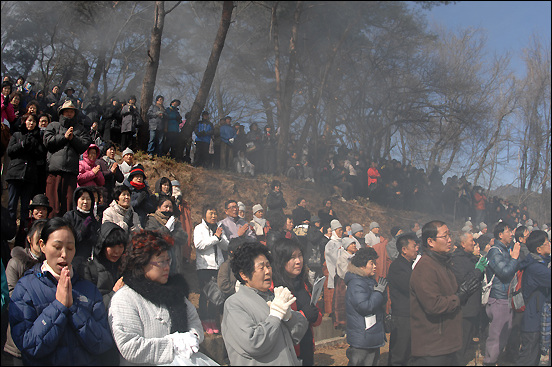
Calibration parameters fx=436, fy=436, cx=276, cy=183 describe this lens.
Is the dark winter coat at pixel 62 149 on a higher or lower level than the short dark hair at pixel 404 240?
higher

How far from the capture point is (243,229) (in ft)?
14.5

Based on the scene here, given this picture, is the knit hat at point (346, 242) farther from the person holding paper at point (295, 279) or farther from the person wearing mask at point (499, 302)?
the person holding paper at point (295, 279)

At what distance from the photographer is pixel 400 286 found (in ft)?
11.6

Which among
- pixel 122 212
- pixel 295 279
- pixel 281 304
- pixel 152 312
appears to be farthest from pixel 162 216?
pixel 281 304

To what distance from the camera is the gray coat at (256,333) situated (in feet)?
7.68

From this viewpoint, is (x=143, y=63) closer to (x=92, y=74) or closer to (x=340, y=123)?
(x=92, y=74)

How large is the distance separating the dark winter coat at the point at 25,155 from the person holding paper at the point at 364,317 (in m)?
3.39

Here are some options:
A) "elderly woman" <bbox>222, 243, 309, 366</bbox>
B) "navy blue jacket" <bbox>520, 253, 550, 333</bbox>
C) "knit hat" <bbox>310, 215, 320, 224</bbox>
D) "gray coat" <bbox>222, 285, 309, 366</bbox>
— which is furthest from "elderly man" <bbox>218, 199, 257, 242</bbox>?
"navy blue jacket" <bbox>520, 253, 550, 333</bbox>

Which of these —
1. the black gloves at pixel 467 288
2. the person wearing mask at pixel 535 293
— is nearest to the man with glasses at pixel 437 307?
the black gloves at pixel 467 288

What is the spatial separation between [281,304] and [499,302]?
2.68m

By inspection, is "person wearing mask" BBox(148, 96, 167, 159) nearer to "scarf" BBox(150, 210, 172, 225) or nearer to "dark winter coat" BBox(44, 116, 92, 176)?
"dark winter coat" BBox(44, 116, 92, 176)

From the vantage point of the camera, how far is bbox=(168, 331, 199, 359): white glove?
7.46ft

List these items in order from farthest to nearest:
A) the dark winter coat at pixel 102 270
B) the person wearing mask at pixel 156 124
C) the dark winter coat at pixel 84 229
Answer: the person wearing mask at pixel 156 124, the dark winter coat at pixel 84 229, the dark winter coat at pixel 102 270

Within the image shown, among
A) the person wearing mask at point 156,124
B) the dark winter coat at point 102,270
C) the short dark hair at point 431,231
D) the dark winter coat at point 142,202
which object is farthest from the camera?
the person wearing mask at point 156,124
